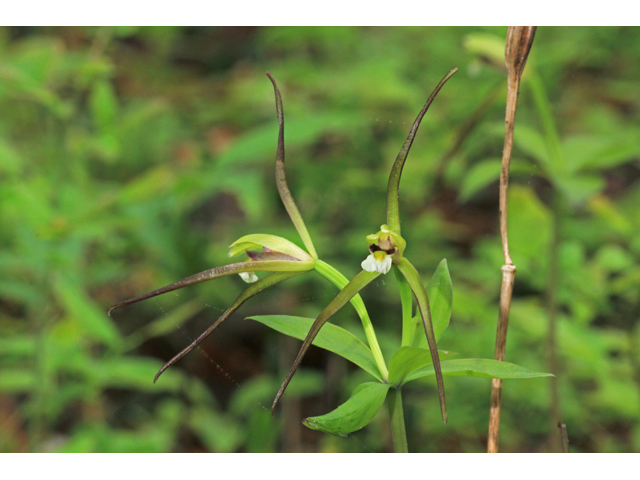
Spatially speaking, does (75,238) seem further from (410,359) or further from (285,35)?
(410,359)

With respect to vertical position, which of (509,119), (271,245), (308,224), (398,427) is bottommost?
(398,427)

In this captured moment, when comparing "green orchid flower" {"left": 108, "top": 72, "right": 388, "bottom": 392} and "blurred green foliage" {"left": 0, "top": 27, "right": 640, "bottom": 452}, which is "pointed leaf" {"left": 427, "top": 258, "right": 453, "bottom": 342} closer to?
"green orchid flower" {"left": 108, "top": 72, "right": 388, "bottom": 392}

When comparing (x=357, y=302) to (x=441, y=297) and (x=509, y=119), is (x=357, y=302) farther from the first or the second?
(x=509, y=119)

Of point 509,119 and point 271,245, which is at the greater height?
point 509,119

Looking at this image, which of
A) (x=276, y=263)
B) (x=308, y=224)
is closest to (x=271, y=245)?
(x=276, y=263)

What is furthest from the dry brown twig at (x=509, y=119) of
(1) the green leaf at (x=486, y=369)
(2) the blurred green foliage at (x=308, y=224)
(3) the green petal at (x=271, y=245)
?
(2) the blurred green foliage at (x=308, y=224)
